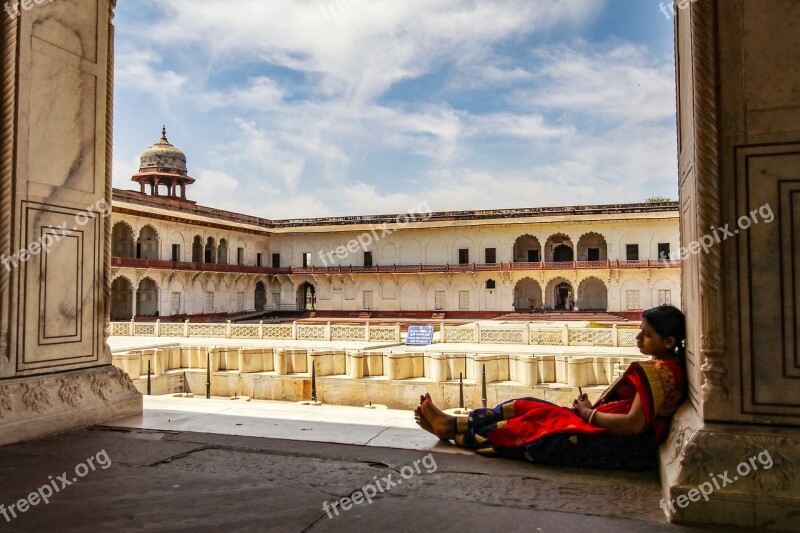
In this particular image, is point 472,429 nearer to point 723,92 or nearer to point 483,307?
point 723,92

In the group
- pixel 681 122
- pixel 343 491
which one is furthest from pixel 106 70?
pixel 681 122

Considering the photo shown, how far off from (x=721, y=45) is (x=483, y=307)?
28818 millimetres

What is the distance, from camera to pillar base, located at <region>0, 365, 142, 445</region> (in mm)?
3473

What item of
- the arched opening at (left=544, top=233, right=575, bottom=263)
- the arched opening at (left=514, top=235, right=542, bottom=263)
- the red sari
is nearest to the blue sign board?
the red sari

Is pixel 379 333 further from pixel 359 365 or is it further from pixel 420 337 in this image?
pixel 359 365

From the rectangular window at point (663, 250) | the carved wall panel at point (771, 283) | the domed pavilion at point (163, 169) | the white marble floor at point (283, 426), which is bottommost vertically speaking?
the white marble floor at point (283, 426)

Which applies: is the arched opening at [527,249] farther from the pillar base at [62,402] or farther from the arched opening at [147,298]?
the pillar base at [62,402]

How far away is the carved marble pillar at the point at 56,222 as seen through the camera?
3.55 metres

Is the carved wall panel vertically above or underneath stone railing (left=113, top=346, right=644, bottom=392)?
above

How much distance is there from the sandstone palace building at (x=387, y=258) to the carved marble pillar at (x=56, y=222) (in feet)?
72.8

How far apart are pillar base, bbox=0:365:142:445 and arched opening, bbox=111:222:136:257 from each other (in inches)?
980

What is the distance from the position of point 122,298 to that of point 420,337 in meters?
17.4

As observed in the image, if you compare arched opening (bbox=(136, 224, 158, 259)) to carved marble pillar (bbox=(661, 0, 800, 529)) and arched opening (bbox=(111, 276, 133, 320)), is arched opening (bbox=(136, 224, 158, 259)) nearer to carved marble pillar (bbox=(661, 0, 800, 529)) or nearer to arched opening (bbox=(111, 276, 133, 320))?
arched opening (bbox=(111, 276, 133, 320))

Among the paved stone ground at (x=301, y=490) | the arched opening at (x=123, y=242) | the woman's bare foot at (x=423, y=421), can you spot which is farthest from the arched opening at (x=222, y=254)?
the woman's bare foot at (x=423, y=421)
